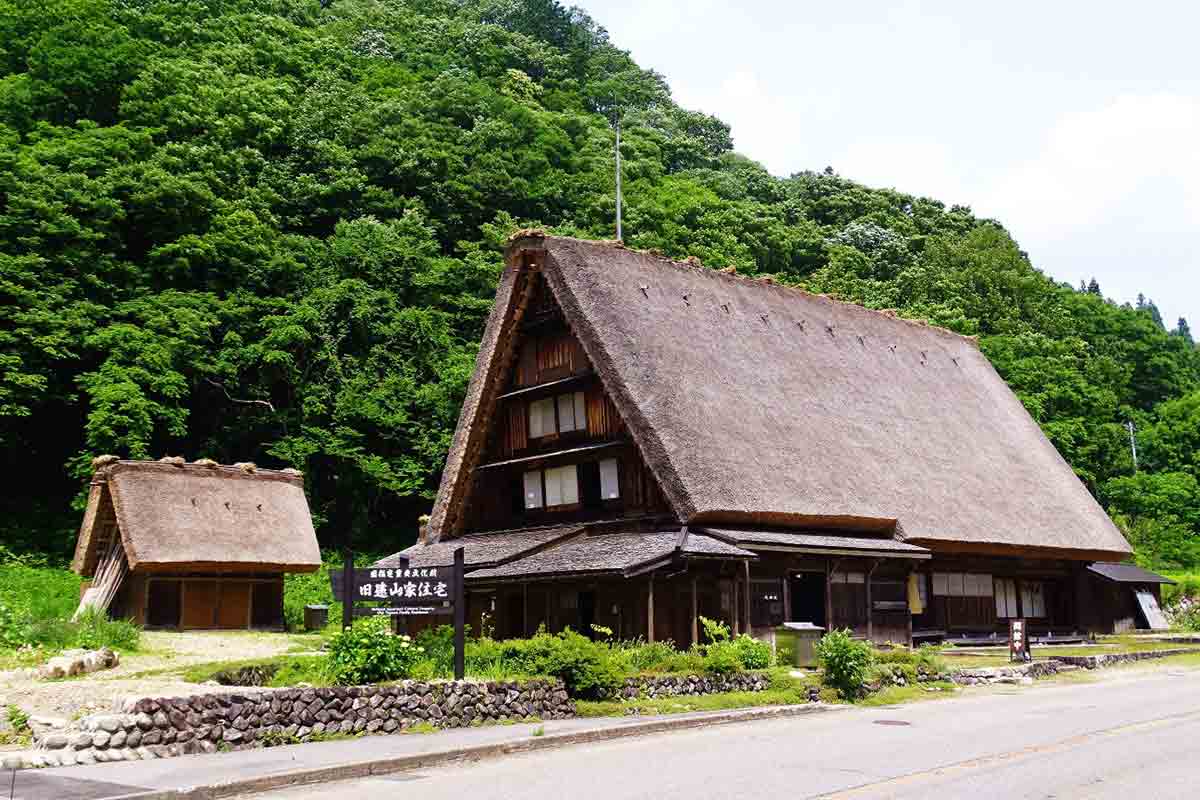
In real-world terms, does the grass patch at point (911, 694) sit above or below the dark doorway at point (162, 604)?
below

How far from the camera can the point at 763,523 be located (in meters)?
28.0

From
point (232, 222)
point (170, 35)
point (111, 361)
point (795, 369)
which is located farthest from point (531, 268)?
point (170, 35)

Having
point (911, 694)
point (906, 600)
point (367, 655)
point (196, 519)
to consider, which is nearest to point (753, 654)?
point (911, 694)

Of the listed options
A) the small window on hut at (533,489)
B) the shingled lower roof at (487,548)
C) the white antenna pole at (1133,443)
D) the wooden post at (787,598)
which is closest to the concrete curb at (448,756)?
the wooden post at (787,598)

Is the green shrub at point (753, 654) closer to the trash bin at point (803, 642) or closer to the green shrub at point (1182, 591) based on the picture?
the trash bin at point (803, 642)

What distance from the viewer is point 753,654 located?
2297 centimetres

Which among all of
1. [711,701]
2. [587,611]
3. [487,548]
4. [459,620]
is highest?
[487,548]

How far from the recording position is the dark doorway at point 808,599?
103 feet

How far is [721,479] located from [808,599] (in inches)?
258

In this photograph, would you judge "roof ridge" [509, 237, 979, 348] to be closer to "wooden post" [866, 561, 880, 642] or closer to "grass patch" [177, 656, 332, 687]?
"wooden post" [866, 561, 880, 642]

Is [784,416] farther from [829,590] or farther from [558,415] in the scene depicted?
[558,415]

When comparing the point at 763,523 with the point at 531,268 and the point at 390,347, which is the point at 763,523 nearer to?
the point at 531,268

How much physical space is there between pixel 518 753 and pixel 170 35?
59019mm

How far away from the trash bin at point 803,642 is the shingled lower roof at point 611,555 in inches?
76.9
